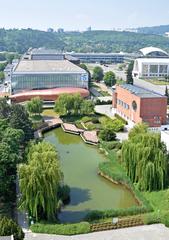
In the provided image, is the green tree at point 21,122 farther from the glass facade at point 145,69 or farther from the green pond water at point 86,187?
the glass facade at point 145,69

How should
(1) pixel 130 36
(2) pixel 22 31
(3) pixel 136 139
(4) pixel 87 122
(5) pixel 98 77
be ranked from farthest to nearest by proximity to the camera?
(1) pixel 130 36
(2) pixel 22 31
(5) pixel 98 77
(4) pixel 87 122
(3) pixel 136 139

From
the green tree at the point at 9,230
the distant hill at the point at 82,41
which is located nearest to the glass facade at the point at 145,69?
the distant hill at the point at 82,41

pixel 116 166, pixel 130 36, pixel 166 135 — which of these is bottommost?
pixel 116 166

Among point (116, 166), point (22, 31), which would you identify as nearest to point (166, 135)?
point (116, 166)

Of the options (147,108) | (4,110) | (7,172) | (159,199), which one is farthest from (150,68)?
(7,172)

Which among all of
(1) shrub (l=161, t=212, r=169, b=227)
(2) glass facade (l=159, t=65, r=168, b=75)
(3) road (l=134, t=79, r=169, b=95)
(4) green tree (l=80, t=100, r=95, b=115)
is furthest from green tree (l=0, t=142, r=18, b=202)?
(2) glass facade (l=159, t=65, r=168, b=75)

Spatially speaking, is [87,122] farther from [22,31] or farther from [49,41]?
[22,31]

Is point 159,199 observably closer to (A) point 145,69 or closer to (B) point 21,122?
(B) point 21,122
